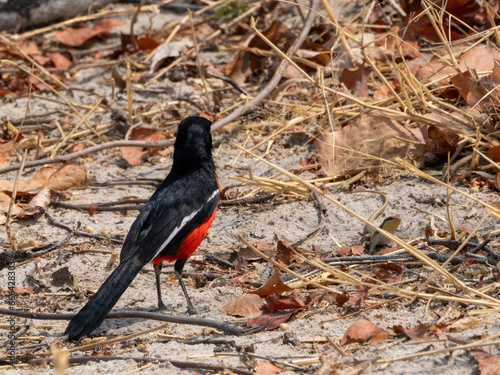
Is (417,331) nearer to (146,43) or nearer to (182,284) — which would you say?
(182,284)

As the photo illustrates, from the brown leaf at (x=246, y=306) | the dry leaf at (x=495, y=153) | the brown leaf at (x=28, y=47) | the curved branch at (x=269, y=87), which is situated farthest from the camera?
the brown leaf at (x=28, y=47)

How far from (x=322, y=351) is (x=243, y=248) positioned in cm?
126

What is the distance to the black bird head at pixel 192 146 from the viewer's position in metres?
3.63

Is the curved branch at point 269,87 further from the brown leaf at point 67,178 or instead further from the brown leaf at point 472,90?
the brown leaf at point 472,90

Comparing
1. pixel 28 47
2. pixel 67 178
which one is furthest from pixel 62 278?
pixel 28 47

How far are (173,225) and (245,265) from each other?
59cm

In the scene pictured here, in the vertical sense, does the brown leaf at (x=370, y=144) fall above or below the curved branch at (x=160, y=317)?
above

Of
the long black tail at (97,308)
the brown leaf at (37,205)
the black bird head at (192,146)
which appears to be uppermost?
the black bird head at (192,146)

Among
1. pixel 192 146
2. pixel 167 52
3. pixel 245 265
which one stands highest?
pixel 167 52

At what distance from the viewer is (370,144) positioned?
427 centimetres

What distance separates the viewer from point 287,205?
4223mm

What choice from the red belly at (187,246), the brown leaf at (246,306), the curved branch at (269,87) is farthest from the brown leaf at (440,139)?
the brown leaf at (246,306)

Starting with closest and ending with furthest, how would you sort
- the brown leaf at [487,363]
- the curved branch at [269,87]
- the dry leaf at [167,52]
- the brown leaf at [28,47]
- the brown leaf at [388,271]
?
the brown leaf at [487,363] → the brown leaf at [388,271] → the curved branch at [269,87] → the dry leaf at [167,52] → the brown leaf at [28,47]

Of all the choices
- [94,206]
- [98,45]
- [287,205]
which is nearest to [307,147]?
[287,205]
